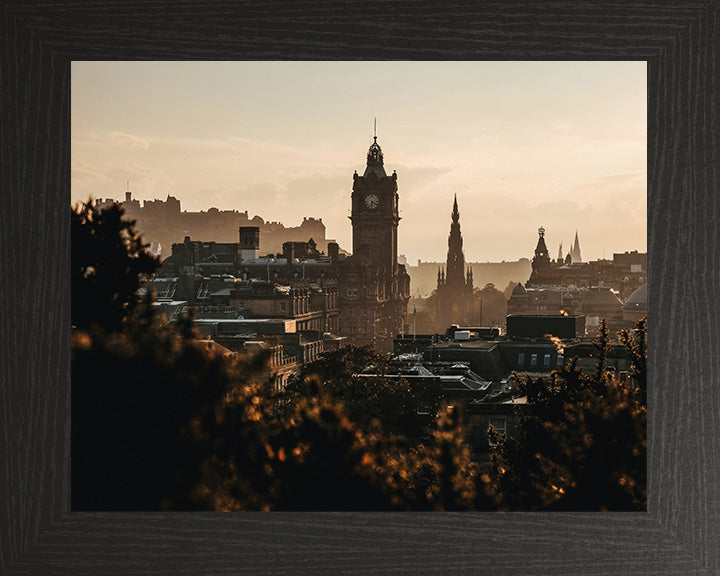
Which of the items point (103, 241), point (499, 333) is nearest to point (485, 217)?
point (499, 333)

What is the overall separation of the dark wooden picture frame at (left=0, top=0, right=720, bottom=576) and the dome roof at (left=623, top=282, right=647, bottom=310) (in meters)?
0.10

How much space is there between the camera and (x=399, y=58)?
2.50 meters

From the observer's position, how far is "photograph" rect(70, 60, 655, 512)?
268 cm

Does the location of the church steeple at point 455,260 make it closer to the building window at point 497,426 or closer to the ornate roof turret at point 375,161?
the ornate roof turret at point 375,161

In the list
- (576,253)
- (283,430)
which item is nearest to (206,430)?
(283,430)

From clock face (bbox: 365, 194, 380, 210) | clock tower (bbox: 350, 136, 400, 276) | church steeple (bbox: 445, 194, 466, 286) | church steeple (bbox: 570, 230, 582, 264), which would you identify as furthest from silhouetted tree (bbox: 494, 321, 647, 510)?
clock face (bbox: 365, 194, 380, 210)

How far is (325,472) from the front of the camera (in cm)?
277

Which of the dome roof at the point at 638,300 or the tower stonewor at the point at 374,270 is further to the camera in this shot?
the tower stonewor at the point at 374,270

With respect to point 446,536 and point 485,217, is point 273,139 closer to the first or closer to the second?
point 485,217

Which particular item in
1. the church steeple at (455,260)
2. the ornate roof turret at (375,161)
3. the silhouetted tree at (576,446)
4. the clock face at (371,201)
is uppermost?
the ornate roof turret at (375,161)

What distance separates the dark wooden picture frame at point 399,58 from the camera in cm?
247

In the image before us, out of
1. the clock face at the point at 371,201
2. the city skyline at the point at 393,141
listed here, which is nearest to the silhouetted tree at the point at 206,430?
the city skyline at the point at 393,141

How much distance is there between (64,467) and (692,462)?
196 cm

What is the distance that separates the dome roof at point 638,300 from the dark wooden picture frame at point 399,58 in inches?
4.1
